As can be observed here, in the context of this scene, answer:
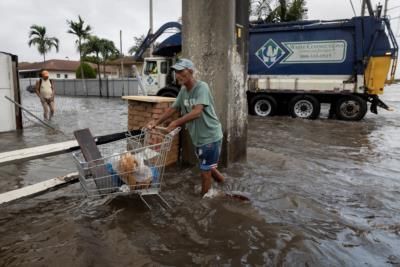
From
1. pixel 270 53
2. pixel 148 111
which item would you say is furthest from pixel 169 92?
pixel 148 111

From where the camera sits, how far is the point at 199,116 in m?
4.00

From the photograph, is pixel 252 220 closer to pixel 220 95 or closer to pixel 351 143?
pixel 220 95

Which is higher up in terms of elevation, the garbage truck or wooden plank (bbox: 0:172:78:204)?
the garbage truck

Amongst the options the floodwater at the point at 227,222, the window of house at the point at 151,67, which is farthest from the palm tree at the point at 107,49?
the floodwater at the point at 227,222

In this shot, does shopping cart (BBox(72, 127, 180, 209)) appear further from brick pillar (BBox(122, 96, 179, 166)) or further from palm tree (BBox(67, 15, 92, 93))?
palm tree (BBox(67, 15, 92, 93))

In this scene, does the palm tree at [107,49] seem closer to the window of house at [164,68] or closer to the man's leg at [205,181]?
the window of house at [164,68]

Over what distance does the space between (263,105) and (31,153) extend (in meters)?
12.6

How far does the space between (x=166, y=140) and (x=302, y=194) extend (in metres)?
2.04

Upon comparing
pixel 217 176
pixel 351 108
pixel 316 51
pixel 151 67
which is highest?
pixel 316 51

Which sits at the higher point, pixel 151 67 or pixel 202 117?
pixel 151 67

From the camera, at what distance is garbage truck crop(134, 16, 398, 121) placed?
1365cm

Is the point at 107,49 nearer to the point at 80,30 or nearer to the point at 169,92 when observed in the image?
the point at 80,30

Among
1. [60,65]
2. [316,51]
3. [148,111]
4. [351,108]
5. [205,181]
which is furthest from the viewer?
[60,65]

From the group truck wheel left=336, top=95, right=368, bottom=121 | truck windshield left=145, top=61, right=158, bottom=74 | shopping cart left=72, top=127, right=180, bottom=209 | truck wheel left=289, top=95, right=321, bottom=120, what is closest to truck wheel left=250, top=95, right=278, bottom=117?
truck wheel left=289, top=95, right=321, bottom=120
